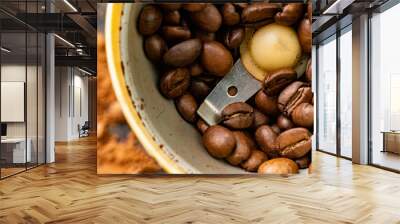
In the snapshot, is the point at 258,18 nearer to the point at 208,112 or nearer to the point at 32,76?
the point at 208,112

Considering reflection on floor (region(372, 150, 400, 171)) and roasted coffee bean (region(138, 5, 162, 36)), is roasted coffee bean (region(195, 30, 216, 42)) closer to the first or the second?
roasted coffee bean (region(138, 5, 162, 36))

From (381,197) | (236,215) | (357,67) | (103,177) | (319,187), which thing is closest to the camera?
(236,215)

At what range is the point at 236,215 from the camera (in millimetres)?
3312

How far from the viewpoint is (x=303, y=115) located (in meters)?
5.01

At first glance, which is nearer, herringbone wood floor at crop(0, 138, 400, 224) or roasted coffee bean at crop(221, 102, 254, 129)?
herringbone wood floor at crop(0, 138, 400, 224)


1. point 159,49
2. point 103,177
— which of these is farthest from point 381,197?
point 103,177

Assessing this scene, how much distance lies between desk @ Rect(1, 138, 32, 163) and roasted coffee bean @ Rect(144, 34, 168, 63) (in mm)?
2397

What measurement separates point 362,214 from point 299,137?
72.5 inches

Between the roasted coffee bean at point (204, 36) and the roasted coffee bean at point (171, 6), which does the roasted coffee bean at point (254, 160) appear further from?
the roasted coffee bean at point (171, 6)

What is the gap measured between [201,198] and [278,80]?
199cm

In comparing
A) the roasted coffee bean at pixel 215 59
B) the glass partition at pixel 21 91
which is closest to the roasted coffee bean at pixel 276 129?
the roasted coffee bean at pixel 215 59

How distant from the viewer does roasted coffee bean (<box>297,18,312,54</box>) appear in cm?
507

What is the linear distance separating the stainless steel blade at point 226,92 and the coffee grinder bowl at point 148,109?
0.30 metres

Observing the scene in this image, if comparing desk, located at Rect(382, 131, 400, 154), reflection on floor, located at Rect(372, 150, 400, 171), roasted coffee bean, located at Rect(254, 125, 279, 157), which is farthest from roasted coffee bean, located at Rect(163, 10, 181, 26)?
reflection on floor, located at Rect(372, 150, 400, 171)
